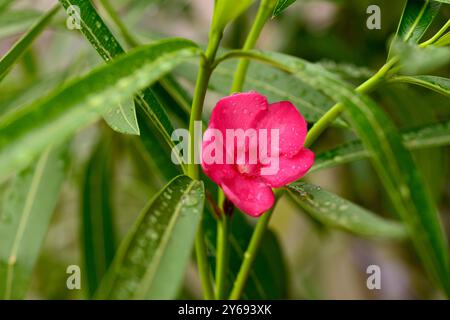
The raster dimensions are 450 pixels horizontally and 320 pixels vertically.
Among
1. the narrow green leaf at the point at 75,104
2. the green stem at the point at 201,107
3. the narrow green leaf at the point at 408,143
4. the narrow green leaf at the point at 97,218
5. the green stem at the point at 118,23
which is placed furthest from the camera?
the narrow green leaf at the point at 97,218

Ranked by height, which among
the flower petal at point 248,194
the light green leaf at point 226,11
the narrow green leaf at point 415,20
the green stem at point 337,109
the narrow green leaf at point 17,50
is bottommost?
the flower petal at point 248,194

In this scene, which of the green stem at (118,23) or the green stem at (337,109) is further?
the green stem at (118,23)

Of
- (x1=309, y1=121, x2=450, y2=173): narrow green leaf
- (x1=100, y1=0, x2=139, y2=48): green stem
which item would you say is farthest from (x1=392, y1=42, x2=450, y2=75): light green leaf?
(x1=100, y1=0, x2=139, y2=48): green stem

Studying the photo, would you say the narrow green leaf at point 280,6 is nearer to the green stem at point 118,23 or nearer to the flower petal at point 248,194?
the flower petal at point 248,194

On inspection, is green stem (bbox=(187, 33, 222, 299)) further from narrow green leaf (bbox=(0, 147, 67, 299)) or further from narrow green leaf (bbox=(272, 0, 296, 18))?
narrow green leaf (bbox=(0, 147, 67, 299))

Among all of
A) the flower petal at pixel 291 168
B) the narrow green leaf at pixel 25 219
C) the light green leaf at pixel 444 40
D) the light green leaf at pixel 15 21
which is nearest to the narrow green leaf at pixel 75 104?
the flower petal at pixel 291 168
